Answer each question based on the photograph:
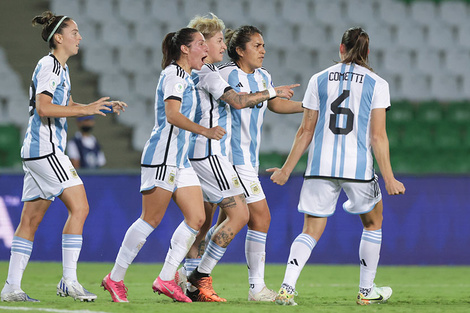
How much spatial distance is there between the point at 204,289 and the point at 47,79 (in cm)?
185

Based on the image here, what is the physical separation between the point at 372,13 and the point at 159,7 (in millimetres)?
4322

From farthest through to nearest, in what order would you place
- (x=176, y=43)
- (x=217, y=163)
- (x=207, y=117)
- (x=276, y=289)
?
(x=276, y=289) < (x=207, y=117) < (x=217, y=163) < (x=176, y=43)

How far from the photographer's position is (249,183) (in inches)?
226

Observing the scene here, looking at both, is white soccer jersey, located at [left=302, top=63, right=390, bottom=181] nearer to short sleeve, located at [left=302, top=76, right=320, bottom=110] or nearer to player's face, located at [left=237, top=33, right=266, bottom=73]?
short sleeve, located at [left=302, top=76, right=320, bottom=110]

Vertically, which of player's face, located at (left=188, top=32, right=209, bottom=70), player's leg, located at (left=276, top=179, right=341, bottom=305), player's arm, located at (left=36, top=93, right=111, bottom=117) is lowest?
player's leg, located at (left=276, top=179, right=341, bottom=305)

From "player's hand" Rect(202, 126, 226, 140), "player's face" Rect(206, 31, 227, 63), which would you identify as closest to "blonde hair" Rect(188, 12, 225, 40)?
"player's face" Rect(206, 31, 227, 63)

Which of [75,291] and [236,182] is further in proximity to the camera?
[236,182]

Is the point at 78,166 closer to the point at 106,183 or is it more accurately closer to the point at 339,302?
the point at 106,183

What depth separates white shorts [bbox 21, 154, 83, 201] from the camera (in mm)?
5180

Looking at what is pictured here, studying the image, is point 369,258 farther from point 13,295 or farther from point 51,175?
point 13,295

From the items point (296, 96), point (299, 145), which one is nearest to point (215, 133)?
point (299, 145)

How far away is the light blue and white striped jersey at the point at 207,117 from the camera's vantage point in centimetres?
563

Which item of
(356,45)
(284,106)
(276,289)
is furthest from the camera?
(276,289)

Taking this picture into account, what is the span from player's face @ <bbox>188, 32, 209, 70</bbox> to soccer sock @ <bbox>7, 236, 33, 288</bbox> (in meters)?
1.70
